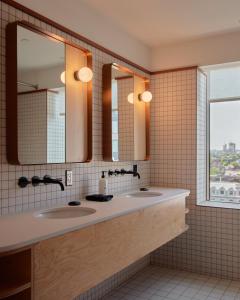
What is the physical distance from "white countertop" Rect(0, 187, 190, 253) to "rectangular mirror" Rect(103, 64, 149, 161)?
27.4 inches

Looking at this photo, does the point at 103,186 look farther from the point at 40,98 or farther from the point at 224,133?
the point at 224,133

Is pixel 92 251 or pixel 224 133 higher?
pixel 224 133

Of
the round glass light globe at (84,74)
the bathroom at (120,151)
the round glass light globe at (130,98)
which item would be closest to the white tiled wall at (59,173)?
the bathroom at (120,151)

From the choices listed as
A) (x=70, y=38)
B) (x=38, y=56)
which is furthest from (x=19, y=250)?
(x=70, y=38)

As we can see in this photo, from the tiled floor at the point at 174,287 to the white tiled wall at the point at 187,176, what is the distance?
162 millimetres

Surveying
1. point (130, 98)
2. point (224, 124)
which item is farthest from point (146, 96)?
point (224, 124)

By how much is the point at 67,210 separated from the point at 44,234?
2.30 feet

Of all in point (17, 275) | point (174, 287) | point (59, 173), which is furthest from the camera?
point (174, 287)

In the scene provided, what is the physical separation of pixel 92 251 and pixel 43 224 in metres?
0.34

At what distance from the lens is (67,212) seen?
2.17 metres

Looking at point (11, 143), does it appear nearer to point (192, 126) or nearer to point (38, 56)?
point (38, 56)

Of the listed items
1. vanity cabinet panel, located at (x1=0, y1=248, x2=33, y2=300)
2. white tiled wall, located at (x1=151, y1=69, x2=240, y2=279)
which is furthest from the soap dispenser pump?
vanity cabinet panel, located at (x1=0, y1=248, x2=33, y2=300)

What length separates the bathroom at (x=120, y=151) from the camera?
1773 millimetres

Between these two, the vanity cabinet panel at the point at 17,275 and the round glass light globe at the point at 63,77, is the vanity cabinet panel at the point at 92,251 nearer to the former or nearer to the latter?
the vanity cabinet panel at the point at 17,275
